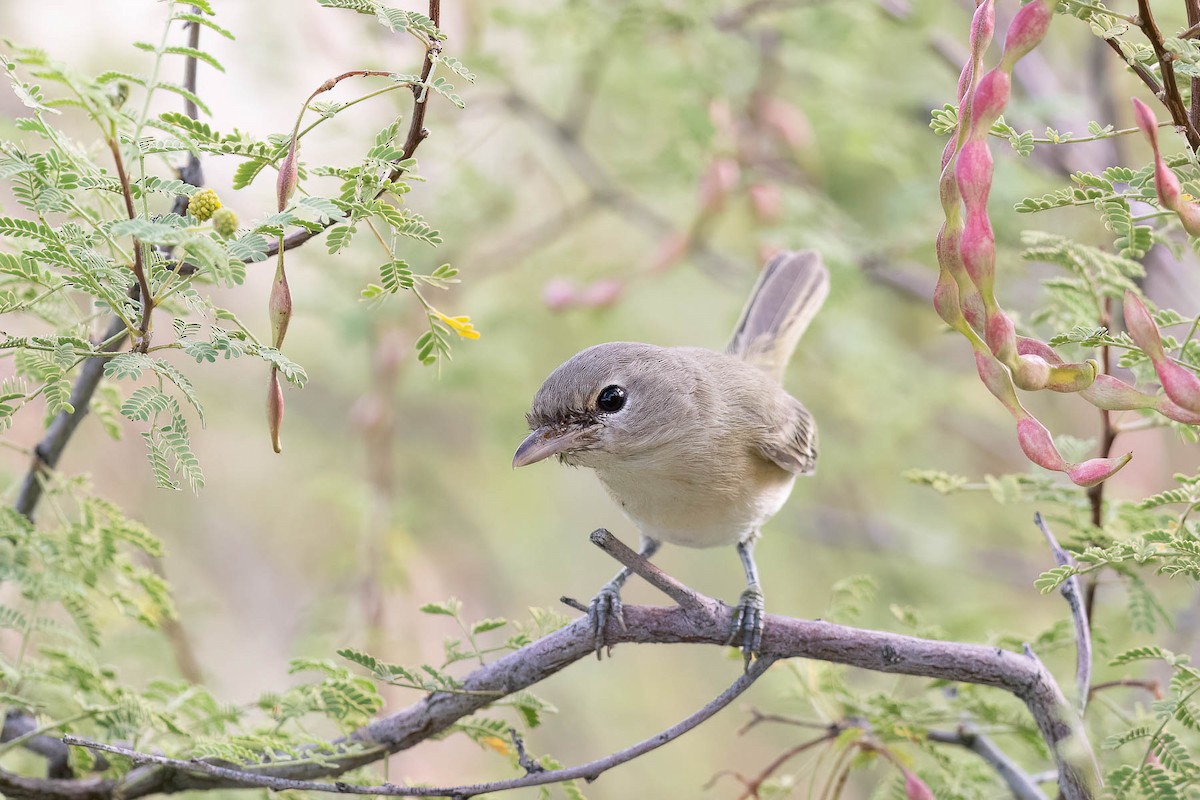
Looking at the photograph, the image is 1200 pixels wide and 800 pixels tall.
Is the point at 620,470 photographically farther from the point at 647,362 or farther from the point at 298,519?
the point at 298,519

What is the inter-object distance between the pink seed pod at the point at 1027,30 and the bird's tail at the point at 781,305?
269 cm

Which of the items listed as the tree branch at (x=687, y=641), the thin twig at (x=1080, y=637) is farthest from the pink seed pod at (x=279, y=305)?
the thin twig at (x=1080, y=637)

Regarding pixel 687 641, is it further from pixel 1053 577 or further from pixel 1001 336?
pixel 1001 336

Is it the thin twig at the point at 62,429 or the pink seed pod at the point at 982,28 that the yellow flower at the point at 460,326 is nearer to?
the thin twig at the point at 62,429

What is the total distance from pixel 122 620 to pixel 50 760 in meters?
0.84

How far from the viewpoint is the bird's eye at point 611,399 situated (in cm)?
294

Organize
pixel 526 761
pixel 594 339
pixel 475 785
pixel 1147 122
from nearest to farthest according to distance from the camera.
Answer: pixel 1147 122
pixel 475 785
pixel 526 761
pixel 594 339

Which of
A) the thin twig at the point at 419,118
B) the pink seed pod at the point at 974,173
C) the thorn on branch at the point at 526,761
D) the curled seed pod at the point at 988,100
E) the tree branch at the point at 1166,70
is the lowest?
the thorn on branch at the point at 526,761

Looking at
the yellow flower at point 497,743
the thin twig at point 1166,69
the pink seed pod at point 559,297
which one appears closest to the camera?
the thin twig at point 1166,69

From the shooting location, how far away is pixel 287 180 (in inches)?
70.2

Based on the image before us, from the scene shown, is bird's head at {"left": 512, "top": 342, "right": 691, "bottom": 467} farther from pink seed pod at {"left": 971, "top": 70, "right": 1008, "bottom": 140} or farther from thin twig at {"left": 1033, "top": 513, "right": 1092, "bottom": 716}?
pink seed pod at {"left": 971, "top": 70, "right": 1008, "bottom": 140}

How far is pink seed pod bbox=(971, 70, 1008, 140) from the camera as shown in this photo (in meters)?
1.47

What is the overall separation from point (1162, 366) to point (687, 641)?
1158 millimetres

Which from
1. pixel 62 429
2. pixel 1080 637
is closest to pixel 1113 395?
pixel 1080 637
